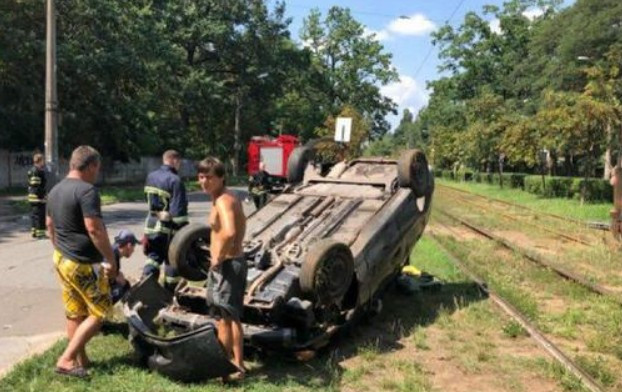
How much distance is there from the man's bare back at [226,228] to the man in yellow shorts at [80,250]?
0.82 metres

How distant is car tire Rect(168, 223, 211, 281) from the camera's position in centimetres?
723

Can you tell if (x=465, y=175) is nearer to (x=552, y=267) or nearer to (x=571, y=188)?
(x=571, y=188)

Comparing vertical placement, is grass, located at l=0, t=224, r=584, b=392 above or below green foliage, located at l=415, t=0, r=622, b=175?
below

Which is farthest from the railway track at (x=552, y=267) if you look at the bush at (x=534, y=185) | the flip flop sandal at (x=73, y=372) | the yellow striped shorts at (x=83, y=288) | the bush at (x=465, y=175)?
the bush at (x=465, y=175)

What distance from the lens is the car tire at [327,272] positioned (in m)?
6.48

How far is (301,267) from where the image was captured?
667 cm

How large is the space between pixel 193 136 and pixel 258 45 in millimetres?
8238

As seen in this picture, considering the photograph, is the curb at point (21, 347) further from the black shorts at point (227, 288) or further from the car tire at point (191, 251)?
the black shorts at point (227, 288)

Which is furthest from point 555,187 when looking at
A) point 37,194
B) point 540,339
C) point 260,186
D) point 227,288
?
point 227,288

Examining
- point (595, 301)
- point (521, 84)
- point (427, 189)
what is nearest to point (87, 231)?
point (427, 189)

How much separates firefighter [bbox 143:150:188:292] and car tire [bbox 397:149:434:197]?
2463 mm

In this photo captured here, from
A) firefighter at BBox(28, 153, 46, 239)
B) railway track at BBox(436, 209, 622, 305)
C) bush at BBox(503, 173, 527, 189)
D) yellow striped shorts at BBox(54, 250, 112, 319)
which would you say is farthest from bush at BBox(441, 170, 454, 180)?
yellow striped shorts at BBox(54, 250, 112, 319)

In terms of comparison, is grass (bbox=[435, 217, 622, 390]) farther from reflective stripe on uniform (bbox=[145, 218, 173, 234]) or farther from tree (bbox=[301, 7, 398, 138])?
tree (bbox=[301, 7, 398, 138])

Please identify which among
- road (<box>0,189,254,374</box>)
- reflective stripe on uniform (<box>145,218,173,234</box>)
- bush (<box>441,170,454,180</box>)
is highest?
reflective stripe on uniform (<box>145,218,173,234</box>)
